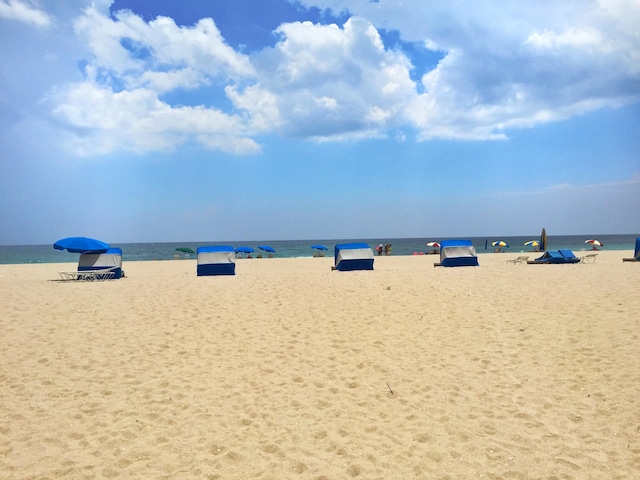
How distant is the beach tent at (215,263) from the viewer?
20094 millimetres

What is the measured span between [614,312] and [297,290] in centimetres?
846

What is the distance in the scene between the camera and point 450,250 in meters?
23.3

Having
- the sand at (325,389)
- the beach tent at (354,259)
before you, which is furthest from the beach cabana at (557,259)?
the sand at (325,389)

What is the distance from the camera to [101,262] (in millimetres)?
19688

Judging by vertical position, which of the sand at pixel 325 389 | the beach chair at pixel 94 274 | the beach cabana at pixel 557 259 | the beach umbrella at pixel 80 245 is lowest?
the sand at pixel 325 389

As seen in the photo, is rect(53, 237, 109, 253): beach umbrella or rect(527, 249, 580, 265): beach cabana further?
rect(527, 249, 580, 265): beach cabana

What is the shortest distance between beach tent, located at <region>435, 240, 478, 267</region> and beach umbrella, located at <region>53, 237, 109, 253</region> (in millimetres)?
16691

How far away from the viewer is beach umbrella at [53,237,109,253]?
18562 millimetres

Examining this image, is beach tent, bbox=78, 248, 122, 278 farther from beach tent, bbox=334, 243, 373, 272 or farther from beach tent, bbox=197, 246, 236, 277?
beach tent, bbox=334, 243, 373, 272

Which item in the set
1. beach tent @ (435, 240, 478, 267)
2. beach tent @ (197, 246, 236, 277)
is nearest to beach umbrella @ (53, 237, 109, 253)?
beach tent @ (197, 246, 236, 277)

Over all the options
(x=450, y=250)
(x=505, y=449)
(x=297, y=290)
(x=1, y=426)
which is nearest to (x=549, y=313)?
(x=505, y=449)

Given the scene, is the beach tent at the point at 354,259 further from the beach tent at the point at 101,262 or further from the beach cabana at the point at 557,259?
the beach tent at the point at 101,262

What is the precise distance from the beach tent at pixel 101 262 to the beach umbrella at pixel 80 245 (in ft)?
1.12

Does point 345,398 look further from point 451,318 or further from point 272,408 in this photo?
point 451,318
